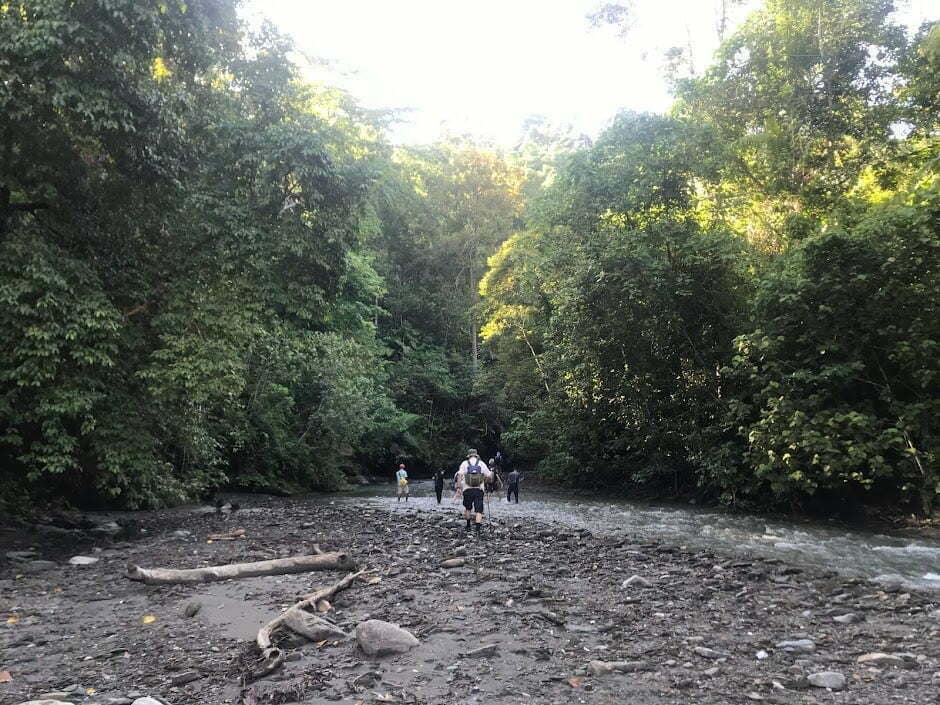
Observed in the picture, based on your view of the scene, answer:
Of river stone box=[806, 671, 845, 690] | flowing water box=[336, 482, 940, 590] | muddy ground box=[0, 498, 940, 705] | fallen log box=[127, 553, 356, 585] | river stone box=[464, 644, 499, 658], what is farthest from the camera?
flowing water box=[336, 482, 940, 590]

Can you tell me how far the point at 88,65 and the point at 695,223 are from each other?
18208 millimetres

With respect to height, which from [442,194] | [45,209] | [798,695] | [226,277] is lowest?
[798,695]

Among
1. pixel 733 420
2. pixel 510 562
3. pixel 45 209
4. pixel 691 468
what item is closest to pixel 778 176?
pixel 733 420

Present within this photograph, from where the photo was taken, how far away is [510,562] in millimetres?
10344

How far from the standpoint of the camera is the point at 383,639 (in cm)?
600

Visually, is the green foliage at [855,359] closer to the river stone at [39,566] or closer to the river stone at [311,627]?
the river stone at [311,627]

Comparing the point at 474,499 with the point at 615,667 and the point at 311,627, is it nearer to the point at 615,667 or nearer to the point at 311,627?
the point at 311,627

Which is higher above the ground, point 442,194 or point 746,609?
point 442,194

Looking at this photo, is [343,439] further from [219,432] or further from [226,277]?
[226,277]

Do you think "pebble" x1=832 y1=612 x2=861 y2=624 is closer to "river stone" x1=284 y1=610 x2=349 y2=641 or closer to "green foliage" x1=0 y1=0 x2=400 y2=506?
"river stone" x1=284 y1=610 x2=349 y2=641

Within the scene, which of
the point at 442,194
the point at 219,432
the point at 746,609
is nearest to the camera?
the point at 746,609

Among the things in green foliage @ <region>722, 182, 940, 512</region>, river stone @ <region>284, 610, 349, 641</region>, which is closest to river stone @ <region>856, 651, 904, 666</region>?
river stone @ <region>284, 610, 349, 641</region>

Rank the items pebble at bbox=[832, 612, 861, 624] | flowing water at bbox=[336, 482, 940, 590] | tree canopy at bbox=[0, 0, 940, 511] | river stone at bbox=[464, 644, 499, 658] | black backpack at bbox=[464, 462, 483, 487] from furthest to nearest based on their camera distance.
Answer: black backpack at bbox=[464, 462, 483, 487] < tree canopy at bbox=[0, 0, 940, 511] < flowing water at bbox=[336, 482, 940, 590] < pebble at bbox=[832, 612, 861, 624] < river stone at bbox=[464, 644, 499, 658]

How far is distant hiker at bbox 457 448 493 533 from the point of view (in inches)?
527
